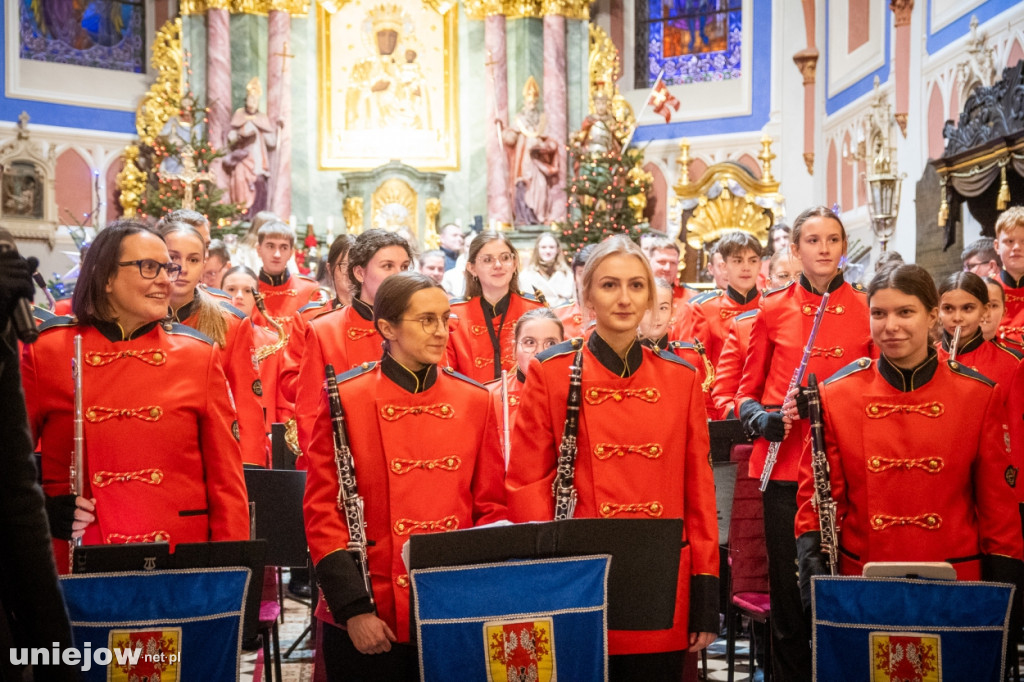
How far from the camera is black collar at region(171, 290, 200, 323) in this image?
4.02 metres

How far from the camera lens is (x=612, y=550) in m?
2.56

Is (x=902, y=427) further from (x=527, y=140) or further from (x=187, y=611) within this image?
(x=527, y=140)

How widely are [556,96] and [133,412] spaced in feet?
47.4

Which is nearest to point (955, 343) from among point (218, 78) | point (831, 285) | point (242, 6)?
point (831, 285)

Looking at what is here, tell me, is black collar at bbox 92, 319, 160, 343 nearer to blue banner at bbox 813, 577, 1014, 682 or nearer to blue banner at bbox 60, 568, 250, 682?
blue banner at bbox 60, 568, 250, 682

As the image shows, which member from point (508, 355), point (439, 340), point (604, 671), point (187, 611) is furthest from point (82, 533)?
point (508, 355)

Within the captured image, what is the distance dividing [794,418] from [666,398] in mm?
844

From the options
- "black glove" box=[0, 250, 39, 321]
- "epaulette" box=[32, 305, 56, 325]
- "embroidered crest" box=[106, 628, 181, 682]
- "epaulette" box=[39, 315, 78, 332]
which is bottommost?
"embroidered crest" box=[106, 628, 181, 682]

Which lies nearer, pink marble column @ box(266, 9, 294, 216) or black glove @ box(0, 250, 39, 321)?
black glove @ box(0, 250, 39, 321)

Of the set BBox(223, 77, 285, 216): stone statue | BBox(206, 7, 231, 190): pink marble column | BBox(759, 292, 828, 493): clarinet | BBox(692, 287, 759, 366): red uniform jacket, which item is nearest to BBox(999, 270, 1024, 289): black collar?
BBox(692, 287, 759, 366): red uniform jacket

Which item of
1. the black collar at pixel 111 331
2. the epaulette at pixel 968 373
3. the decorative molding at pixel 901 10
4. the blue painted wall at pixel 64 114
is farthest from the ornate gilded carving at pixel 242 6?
the epaulette at pixel 968 373

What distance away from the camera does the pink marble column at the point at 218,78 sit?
1636 centimetres

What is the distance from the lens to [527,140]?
16594 mm

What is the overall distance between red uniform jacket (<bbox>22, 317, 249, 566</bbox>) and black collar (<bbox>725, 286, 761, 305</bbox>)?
400 cm
